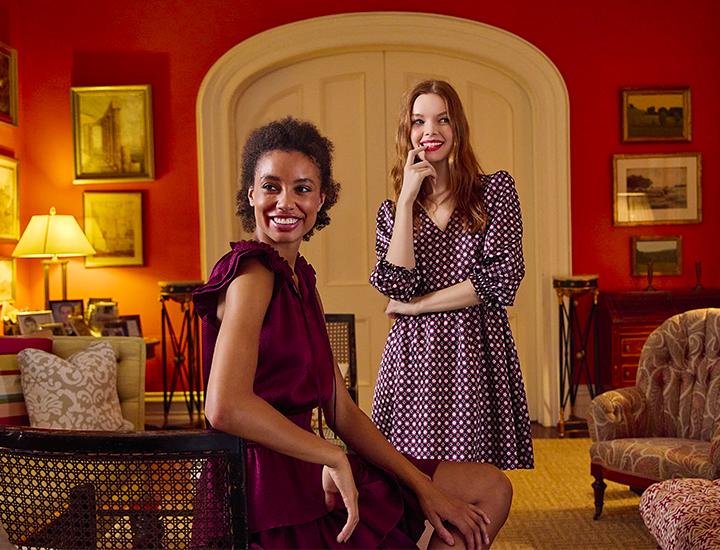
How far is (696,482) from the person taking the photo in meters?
2.73

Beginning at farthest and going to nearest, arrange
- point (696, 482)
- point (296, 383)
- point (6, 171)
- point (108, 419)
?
point (6, 171) → point (108, 419) → point (696, 482) → point (296, 383)

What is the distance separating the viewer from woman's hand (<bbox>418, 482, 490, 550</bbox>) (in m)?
1.55

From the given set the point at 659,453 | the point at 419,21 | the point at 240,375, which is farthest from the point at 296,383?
the point at 419,21

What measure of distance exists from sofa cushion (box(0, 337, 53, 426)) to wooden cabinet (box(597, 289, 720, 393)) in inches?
146

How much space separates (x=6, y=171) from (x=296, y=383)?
4.99 m

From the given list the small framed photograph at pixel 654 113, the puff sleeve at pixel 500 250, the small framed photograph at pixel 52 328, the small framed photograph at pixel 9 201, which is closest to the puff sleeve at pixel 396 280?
the puff sleeve at pixel 500 250

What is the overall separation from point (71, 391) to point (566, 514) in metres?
2.23

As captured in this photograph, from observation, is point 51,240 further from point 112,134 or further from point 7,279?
point 112,134

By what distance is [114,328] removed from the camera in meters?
5.81

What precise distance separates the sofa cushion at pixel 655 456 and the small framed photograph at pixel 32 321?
301 cm

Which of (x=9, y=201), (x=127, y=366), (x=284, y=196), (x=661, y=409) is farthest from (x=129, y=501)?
(x=9, y=201)

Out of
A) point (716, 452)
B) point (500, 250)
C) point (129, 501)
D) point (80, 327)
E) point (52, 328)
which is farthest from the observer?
point (80, 327)

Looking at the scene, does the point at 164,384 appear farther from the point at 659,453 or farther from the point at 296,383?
the point at 296,383

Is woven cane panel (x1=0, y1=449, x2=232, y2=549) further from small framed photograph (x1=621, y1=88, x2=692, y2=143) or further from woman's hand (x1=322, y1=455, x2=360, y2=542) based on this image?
small framed photograph (x1=621, y1=88, x2=692, y2=143)
